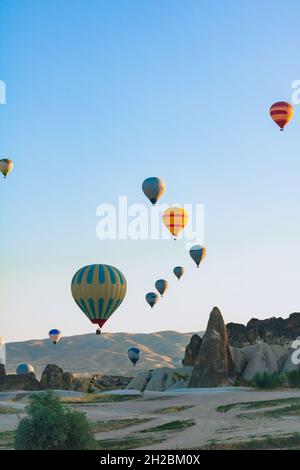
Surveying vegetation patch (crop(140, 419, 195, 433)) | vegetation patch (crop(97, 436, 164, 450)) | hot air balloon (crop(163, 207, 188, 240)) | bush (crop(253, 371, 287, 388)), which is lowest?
vegetation patch (crop(97, 436, 164, 450))

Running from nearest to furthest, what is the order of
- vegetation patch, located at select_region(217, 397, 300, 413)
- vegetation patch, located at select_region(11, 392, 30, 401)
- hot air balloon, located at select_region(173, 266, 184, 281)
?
vegetation patch, located at select_region(217, 397, 300, 413) < vegetation patch, located at select_region(11, 392, 30, 401) < hot air balloon, located at select_region(173, 266, 184, 281)

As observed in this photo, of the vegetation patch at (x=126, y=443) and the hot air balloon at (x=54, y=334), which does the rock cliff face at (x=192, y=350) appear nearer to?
the hot air balloon at (x=54, y=334)

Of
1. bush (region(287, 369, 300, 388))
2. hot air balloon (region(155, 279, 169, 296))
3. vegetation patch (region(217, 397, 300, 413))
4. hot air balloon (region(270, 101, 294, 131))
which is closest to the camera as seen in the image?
vegetation patch (region(217, 397, 300, 413))

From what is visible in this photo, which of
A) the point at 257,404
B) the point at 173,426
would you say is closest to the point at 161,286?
the point at 257,404

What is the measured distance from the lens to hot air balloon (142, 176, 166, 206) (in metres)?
69.2

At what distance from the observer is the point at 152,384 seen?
251 ft

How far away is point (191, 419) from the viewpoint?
40.4 meters

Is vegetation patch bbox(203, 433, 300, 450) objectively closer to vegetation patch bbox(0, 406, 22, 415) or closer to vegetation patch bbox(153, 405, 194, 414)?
vegetation patch bbox(153, 405, 194, 414)

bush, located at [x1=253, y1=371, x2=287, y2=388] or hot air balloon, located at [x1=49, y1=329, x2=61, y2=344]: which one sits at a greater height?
hot air balloon, located at [x1=49, y1=329, x2=61, y2=344]

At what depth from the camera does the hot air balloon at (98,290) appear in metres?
54.5

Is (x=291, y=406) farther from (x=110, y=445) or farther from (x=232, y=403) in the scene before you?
(x=110, y=445)

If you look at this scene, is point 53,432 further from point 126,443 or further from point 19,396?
point 19,396

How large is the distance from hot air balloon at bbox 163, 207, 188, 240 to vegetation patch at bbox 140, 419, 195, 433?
111 feet

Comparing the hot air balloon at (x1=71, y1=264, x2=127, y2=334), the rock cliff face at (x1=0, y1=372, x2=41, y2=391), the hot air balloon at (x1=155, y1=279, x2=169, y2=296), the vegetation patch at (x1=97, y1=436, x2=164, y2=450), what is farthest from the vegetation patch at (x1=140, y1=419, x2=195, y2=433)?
the hot air balloon at (x1=155, y1=279, x2=169, y2=296)
